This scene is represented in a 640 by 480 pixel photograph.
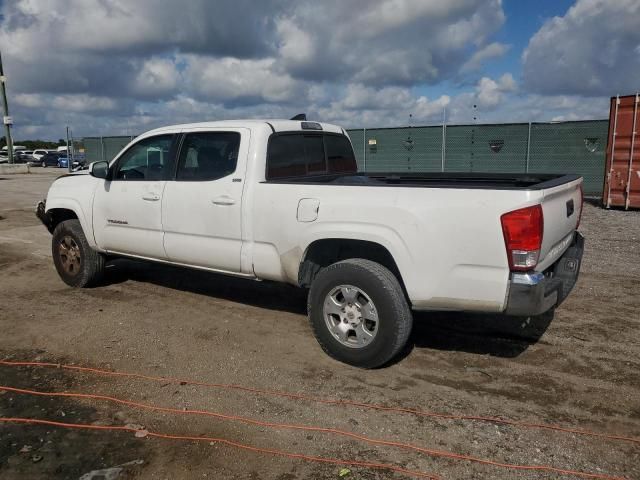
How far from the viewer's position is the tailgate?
3574 millimetres

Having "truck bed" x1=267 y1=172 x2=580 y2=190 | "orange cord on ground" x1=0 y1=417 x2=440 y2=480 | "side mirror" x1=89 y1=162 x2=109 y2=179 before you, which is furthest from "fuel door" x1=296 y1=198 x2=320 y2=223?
"side mirror" x1=89 y1=162 x2=109 y2=179

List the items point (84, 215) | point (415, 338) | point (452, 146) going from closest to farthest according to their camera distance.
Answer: point (415, 338) < point (84, 215) < point (452, 146)

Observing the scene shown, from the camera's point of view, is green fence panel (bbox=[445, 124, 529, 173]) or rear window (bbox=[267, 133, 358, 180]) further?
green fence panel (bbox=[445, 124, 529, 173])

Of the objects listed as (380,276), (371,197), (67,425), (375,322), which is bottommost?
(67,425)

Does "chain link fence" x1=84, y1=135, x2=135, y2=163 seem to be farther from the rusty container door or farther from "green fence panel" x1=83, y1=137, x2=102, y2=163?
the rusty container door

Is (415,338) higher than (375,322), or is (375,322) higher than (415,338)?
(375,322)

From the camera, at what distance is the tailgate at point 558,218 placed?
141 inches

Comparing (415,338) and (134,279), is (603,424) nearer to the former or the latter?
(415,338)

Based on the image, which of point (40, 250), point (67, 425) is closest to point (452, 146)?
point (40, 250)

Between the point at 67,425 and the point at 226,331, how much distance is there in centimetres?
181

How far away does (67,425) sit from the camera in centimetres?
339

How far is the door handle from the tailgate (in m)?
2.53

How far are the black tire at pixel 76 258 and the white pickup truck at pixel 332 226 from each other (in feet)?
0.07

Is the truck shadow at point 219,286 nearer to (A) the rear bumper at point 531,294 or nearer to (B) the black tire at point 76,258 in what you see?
(B) the black tire at point 76,258
